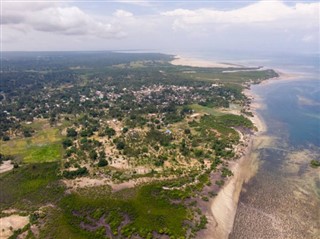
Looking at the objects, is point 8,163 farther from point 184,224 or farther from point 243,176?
point 243,176

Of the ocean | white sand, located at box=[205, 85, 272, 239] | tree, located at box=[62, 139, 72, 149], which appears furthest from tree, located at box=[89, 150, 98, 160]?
the ocean

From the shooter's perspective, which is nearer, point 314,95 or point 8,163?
point 8,163

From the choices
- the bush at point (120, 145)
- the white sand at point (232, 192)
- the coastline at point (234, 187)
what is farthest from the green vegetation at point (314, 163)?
the bush at point (120, 145)

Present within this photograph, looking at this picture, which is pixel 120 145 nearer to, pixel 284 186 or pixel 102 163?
pixel 102 163

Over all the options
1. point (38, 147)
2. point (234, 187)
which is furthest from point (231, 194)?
point (38, 147)

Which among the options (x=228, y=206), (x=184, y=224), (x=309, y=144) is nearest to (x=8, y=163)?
(x=184, y=224)

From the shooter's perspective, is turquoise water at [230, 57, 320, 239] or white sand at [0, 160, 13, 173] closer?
turquoise water at [230, 57, 320, 239]

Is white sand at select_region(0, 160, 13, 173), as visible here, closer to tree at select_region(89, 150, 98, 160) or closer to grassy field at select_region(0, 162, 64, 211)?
grassy field at select_region(0, 162, 64, 211)
